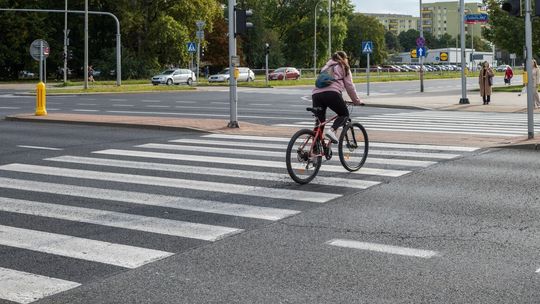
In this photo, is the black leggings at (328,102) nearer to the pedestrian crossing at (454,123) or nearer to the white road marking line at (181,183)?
the white road marking line at (181,183)

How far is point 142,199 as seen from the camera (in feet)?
28.3

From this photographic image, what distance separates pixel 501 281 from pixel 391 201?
321cm

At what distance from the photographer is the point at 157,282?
531cm

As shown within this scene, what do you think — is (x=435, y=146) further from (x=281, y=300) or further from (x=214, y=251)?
(x=281, y=300)

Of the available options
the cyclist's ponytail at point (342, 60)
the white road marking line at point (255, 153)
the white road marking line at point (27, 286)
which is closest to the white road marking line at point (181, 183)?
the cyclist's ponytail at point (342, 60)

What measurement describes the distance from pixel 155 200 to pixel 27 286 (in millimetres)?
3340

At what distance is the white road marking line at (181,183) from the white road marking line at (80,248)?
2.68m

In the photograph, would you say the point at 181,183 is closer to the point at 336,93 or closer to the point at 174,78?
the point at 336,93

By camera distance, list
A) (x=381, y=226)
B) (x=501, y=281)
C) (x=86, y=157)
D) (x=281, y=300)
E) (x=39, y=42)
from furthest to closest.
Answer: (x=39, y=42)
(x=86, y=157)
(x=381, y=226)
(x=501, y=281)
(x=281, y=300)

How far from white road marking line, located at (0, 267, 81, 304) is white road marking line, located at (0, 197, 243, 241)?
159cm

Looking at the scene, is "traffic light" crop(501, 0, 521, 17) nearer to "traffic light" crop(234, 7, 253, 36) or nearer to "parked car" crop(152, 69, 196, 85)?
"traffic light" crop(234, 7, 253, 36)

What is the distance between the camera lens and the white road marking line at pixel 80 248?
5973mm

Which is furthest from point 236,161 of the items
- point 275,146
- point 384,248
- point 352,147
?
point 384,248

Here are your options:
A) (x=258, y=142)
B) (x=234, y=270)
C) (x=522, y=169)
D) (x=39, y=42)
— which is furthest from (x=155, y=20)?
(x=234, y=270)
